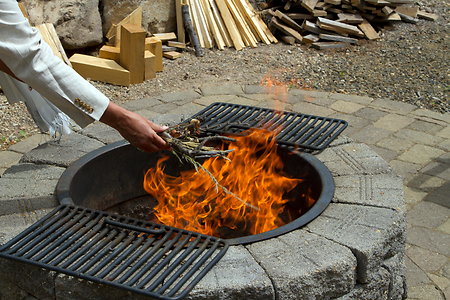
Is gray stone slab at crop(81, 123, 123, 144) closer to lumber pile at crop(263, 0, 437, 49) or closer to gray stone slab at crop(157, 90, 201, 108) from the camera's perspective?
gray stone slab at crop(157, 90, 201, 108)

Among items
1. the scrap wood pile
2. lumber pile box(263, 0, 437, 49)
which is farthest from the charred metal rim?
lumber pile box(263, 0, 437, 49)

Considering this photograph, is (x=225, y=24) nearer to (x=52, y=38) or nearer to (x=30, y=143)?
(x=52, y=38)

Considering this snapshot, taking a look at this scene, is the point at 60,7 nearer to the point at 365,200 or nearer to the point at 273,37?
the point at 273,37

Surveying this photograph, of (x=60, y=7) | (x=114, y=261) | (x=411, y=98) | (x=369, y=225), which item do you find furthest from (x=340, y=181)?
(x=60, y=7)

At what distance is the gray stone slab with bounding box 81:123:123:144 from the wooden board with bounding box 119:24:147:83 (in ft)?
7.35

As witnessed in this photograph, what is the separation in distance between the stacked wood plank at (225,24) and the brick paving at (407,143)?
4.42 ft

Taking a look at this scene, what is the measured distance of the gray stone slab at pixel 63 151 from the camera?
309 cm

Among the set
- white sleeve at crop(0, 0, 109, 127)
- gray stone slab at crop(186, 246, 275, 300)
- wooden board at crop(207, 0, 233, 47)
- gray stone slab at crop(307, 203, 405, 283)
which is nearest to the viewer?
gray stone slab at crop(186, 246, 275, 300)

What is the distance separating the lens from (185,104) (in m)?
5.20

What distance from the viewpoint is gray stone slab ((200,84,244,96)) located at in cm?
546

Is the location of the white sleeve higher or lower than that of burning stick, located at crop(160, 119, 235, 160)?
higher

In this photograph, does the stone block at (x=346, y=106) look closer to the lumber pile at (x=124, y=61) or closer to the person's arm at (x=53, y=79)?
the lumber pile at (x=124, y=61)

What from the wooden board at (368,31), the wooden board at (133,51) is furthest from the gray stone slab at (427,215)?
the wooden board at (368,31)

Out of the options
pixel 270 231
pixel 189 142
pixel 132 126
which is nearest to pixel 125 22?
pixel 189 142
